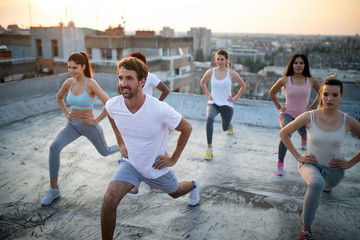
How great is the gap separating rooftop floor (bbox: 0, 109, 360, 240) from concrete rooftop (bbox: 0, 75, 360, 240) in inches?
0.5

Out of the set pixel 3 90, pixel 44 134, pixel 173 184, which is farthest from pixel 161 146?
pixel 3 90

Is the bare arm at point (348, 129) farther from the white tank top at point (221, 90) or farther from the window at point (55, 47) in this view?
the window at point (55, 47)

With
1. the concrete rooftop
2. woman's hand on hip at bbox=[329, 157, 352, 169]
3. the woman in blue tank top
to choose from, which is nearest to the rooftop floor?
the concrete rooftop

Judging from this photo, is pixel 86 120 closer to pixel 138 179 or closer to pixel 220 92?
pixel 138 179

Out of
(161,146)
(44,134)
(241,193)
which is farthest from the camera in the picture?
(44,134)

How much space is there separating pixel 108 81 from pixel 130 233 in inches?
316

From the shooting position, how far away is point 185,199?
384 cm

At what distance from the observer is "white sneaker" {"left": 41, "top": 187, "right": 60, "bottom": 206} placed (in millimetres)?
3654

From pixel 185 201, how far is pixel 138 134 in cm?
153

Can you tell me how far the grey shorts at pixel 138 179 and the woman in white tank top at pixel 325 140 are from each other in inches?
56.0

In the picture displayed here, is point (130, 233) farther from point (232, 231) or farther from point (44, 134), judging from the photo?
point (44, 134)

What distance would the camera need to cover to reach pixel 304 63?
4.59 meters

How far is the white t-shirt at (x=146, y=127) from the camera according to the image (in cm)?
263

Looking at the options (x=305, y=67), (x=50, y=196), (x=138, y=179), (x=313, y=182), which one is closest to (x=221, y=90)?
(x=305, y=67)
